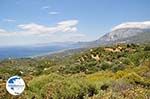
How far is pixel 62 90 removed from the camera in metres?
14.1

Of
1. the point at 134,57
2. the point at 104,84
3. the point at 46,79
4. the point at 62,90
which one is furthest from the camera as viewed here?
the point at 134,57

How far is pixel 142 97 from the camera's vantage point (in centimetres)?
852

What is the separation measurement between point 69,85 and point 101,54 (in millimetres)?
82983

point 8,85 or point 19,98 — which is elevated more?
point 8,85

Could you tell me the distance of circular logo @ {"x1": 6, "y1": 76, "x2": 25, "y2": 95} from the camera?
8414mm

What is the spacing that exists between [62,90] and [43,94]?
94 cm

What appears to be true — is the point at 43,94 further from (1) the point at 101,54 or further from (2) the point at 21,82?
(1) the point at 101,54

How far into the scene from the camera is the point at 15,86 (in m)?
8.53

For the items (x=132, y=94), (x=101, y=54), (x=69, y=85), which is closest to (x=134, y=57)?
(x=101, y=54)

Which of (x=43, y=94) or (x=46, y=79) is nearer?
(x=43, y=94)

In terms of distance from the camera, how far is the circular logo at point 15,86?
8414mm

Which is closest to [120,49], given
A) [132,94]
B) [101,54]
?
[101,54]

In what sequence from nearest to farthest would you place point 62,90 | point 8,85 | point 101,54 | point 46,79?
point 8,85 → point 62,90 → point 46,79 → point 101,54

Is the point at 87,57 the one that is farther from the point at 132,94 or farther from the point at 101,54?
the point at 132,94
